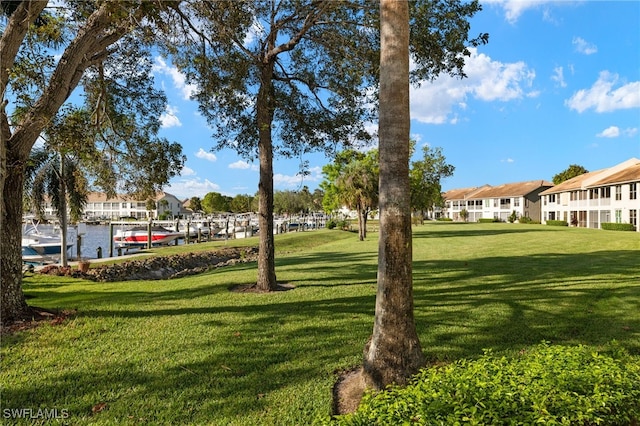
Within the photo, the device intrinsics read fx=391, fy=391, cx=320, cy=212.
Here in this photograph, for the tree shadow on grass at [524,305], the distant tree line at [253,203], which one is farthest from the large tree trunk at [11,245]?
the distant tree line at [253,203]

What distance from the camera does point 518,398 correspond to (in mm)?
3016

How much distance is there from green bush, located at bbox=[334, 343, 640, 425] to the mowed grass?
1.26 m

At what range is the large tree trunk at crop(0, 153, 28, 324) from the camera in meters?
6.80

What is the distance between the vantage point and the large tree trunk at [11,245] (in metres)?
6.80

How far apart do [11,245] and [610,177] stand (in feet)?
172

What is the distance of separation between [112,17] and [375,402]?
6849 millimetres

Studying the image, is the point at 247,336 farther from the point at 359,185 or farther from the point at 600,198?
the point at 600,198

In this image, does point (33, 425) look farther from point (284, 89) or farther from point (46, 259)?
point (46, 259)

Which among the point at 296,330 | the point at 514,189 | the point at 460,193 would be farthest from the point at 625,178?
the point at 460,193

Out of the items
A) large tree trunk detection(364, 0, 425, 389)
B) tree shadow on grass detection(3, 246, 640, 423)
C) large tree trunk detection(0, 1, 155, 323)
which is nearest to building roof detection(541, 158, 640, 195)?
tree shadow on grass detection(3, 246, 640, 423)

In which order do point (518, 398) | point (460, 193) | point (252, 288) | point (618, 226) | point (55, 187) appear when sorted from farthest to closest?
point (460, 193), point (618, 226), point (55, 187), point (252, 288), point (518, 398)

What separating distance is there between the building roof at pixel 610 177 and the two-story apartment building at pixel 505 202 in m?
10.5

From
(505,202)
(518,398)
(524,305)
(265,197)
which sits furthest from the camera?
(505,202)

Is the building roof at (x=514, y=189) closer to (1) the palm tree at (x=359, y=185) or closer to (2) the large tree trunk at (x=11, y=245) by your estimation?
(1) the palm tree at (x=359, y=185)
